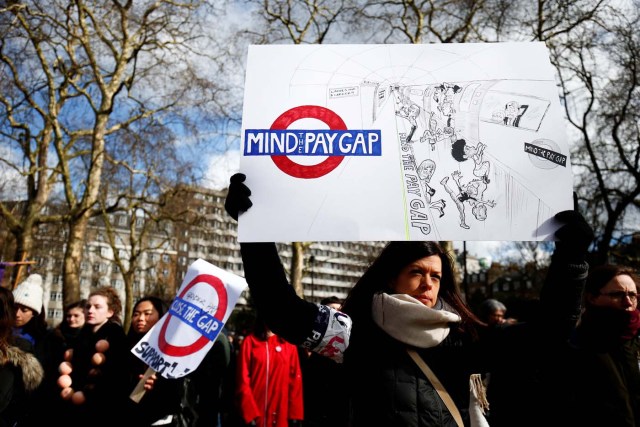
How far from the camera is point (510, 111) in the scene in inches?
85.7

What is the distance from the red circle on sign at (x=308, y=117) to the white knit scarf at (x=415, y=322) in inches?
22.0

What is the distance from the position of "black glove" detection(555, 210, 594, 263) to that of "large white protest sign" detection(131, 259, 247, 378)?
2685 mm

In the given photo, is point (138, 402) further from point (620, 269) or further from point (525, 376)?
point (620, 269)

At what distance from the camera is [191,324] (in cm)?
428

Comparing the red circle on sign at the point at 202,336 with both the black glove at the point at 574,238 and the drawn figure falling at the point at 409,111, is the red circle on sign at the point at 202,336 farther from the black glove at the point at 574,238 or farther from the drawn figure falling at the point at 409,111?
the black glove at the point at 574,238

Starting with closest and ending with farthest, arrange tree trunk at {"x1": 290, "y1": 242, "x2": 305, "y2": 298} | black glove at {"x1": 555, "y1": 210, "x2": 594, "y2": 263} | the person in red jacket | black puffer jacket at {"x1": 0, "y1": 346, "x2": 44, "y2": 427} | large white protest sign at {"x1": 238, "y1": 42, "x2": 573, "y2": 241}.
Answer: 1. black glove at {"x1": 555, "y1": 210, "x2": 594, "y2": 263}
2. large white protest sign at {"x1": 238, "y1": 42, "x2": 573, "y2": 241}
3. black puffer jacket at {"x1": 0, "y1": 346, "x2": 44, "y2": 427}
4. the person in red jacket
5. tree trunk at {"x1": 290, "y1": 242, "x2": 305, "y2": 298}

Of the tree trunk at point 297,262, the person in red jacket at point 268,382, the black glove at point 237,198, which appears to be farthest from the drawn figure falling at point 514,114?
the tree trunk at point 297,262

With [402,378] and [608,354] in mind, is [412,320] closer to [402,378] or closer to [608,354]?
[402,378]

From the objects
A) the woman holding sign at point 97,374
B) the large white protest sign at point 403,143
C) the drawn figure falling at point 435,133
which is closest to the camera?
the large white protest sign at point 403,143

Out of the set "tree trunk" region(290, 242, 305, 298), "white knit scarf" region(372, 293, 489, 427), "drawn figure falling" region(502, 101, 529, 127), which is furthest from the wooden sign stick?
"tree trunk" region(290, 242, 305, 298)

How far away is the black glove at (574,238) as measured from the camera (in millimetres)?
1920

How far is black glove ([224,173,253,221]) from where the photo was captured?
2006 millimetres

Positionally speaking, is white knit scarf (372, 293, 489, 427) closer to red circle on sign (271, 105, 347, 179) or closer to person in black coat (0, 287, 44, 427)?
red circle on sign (271, 105, 347, 179)

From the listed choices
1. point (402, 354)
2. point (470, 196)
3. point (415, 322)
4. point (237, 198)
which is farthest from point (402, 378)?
point (237, 198)
